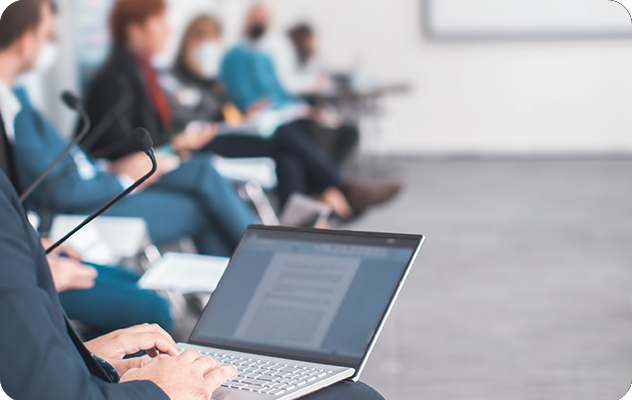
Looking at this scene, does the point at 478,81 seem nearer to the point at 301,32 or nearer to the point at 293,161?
the point at 301,32

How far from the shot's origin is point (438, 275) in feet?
9.84

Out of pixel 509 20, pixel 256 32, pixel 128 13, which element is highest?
pixel 509 20

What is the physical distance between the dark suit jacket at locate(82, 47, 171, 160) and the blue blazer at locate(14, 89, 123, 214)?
0.32 metres

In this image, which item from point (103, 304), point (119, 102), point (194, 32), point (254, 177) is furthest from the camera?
point (194, 32)

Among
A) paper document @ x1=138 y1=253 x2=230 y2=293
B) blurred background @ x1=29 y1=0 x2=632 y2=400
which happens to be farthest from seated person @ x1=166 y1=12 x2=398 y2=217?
paper document @ x1=138 y1=253 x2=230 y2=293

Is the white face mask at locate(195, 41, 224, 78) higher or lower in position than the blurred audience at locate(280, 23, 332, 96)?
lower

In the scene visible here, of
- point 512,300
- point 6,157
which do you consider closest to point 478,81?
point 512,300

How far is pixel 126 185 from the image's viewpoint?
2154 millimetres

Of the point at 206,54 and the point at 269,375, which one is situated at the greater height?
the point at 206,54

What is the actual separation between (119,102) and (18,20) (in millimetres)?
814

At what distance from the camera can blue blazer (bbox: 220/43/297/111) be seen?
4.80 m

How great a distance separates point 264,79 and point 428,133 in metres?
3.28

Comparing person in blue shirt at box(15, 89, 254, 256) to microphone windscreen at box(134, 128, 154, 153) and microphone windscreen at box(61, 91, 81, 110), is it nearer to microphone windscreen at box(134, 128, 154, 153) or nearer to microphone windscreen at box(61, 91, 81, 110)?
microphone windscreen at box(61, 91, 81, 110)

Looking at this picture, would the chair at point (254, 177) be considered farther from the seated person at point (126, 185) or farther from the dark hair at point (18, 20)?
the dark hair at point (18, 20)
